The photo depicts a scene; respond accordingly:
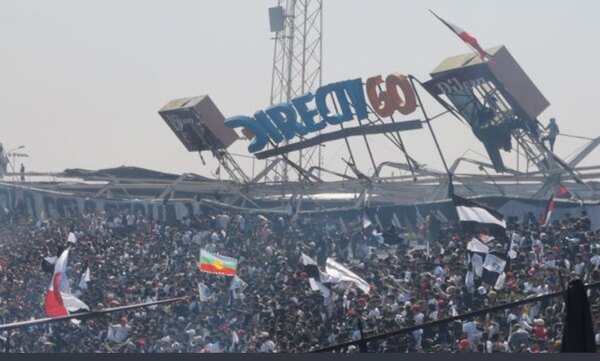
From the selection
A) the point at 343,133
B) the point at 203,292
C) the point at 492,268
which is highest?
the point at 343,133

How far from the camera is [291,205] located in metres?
28.2

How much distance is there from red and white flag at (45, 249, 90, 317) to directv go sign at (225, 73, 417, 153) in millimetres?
12237

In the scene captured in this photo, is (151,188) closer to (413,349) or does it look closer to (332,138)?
(332,138)

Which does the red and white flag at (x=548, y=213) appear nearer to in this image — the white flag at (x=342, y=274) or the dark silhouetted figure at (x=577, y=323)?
the white flag at (x=342, y=274)

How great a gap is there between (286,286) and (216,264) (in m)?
1.79

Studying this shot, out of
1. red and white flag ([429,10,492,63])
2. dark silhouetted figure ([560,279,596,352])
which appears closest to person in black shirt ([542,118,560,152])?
red and white flag ([429,10,492,63])

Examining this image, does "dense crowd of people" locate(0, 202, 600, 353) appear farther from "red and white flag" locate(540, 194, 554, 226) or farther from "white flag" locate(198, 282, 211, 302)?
"red and white flag" locate(540, 194, 554, 226)

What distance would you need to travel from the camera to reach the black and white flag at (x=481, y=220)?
48.5 feet

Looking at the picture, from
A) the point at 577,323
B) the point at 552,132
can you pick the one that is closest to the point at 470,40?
the point at 552,132

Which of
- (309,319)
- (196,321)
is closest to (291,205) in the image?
(196,321)

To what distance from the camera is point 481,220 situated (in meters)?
14.9

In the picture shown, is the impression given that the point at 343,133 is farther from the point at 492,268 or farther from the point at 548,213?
the point at 492,268

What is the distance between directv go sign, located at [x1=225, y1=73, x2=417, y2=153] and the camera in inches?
1034

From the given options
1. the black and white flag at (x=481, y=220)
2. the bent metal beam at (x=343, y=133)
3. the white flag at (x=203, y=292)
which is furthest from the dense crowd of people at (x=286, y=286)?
the bent metal beam at (x=343, y=133)
